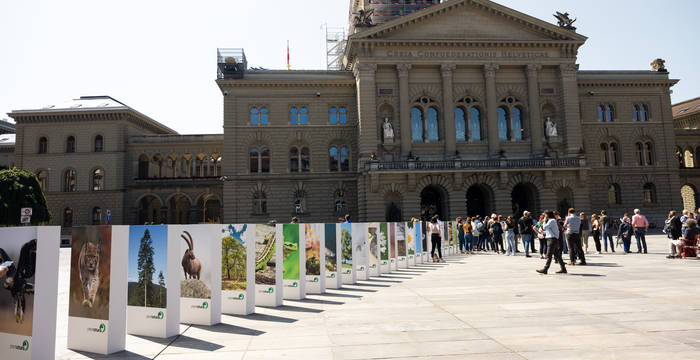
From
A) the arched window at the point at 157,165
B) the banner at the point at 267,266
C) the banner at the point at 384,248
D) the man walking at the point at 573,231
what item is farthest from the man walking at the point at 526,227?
the arched window at the point at 157,165

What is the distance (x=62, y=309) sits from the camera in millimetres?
11664

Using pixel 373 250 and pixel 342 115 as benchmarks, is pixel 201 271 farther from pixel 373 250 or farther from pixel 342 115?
pixel 342 115

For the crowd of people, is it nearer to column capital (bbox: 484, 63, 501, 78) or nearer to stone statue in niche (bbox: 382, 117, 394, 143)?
stone statue in niche (bbox: 382, 117, 394, 143)

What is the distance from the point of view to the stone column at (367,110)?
44.4m

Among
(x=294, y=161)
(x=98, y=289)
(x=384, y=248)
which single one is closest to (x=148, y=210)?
(x=294, y=161)

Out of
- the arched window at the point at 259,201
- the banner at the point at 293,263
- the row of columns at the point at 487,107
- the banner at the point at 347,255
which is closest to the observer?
the banner at the point at 293,263

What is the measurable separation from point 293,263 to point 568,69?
43.5 meters

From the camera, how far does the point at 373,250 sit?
56.3 feet

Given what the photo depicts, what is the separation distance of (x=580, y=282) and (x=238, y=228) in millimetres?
9918

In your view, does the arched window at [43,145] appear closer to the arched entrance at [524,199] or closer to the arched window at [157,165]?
the arched window at [157,165]

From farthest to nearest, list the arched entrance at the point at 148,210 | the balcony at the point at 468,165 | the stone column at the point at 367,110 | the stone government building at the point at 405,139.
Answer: the arched entrance at the point at 148,210, the stone government building at the point at 405,139, the stone column at the point at 367,110, the balcony at the point at 468,165

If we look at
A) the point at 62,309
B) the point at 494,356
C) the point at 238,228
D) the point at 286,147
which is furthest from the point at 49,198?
the point at 494,356

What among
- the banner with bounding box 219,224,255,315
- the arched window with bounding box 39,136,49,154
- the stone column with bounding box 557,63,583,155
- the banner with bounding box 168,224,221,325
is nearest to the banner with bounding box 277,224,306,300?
the banner with bounding box 219,224,255,315

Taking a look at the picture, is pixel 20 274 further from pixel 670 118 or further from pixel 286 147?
pixel 670 118
